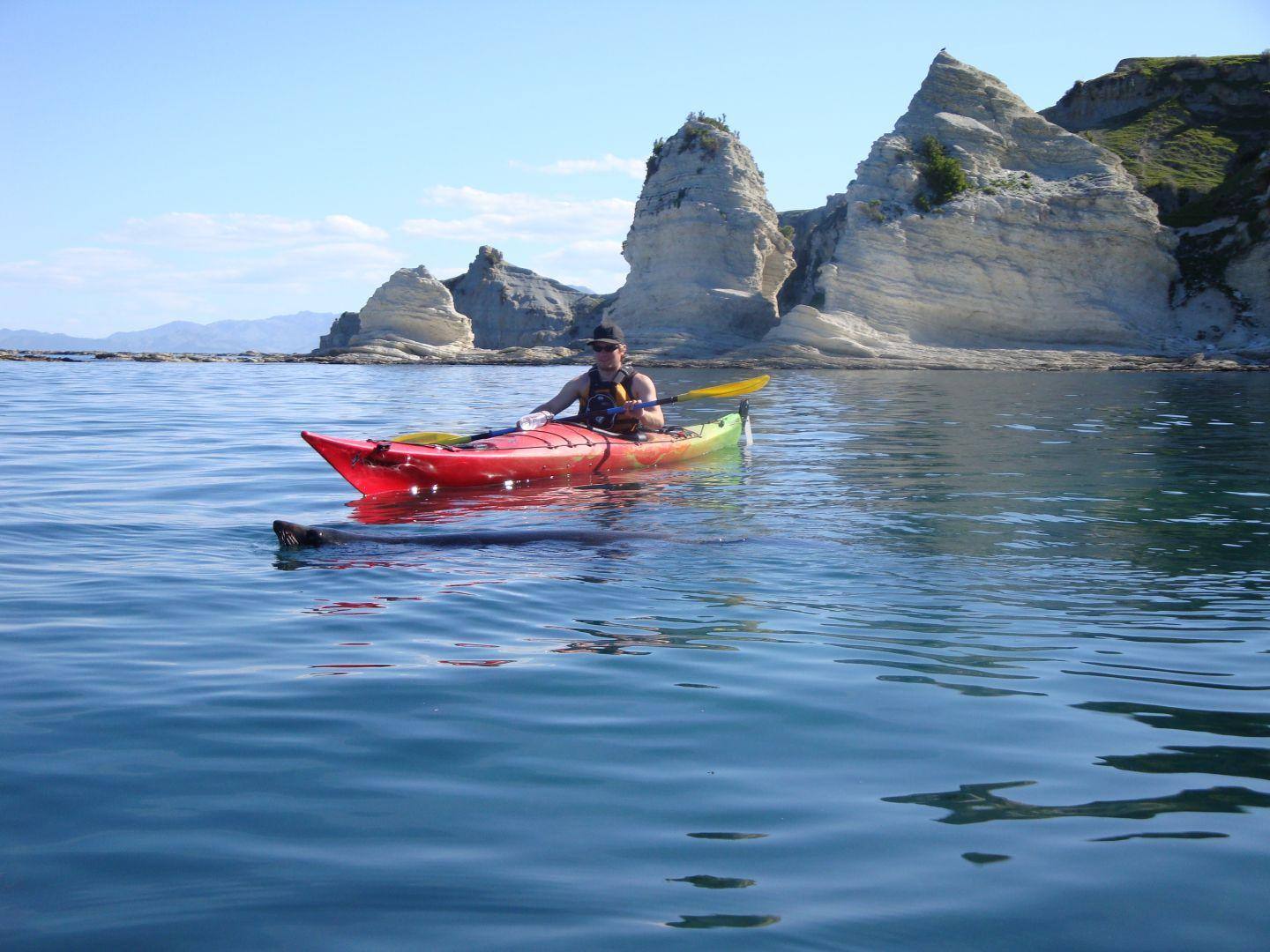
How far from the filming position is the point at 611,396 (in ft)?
36.6

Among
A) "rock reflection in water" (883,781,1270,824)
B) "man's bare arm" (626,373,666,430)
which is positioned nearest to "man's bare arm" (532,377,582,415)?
"man's bare arm" (626,373,666,430)

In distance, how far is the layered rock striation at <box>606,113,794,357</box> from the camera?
4728cm

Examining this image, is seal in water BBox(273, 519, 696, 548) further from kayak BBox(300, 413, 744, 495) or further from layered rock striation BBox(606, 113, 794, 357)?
layered rock striation BBox(606, 113, 794, 357)

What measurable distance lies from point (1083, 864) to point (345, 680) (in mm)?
2517

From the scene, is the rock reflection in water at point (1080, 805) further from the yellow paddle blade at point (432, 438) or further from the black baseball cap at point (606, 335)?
the black baseball cap at point (606, 335)

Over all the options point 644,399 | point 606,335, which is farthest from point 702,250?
point 606,335

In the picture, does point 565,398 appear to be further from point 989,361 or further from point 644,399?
point 989,361

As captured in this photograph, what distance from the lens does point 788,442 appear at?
549 inches

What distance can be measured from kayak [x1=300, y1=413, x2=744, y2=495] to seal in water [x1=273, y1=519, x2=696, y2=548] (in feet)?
5.57

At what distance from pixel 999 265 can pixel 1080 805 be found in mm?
40634

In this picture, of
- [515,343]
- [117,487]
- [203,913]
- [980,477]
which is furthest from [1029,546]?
[515,343]

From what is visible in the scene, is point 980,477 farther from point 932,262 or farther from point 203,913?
point 932,262

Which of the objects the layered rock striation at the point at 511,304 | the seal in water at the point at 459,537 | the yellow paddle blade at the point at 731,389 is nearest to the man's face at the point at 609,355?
the yellow paddle blade at the point at 731,389

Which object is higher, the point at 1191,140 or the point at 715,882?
the point at 1191,140
